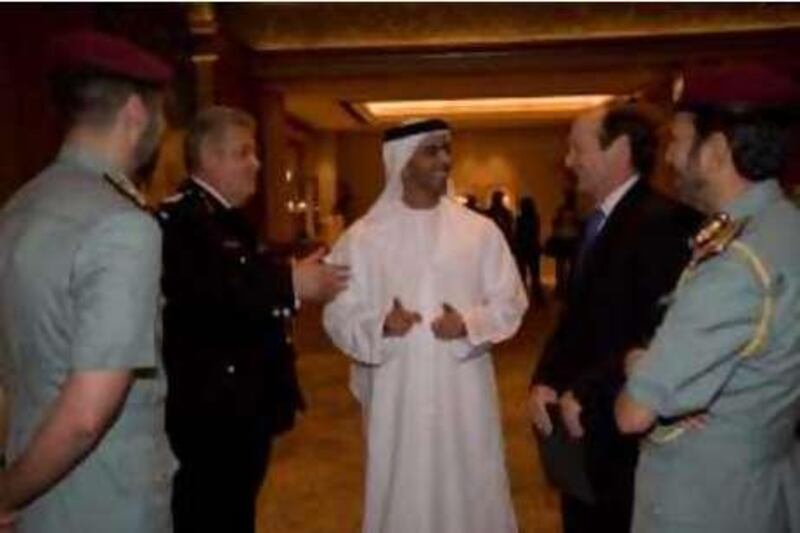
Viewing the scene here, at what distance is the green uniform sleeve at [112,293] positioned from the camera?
1629 millimetres

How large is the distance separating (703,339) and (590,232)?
1.11 meters

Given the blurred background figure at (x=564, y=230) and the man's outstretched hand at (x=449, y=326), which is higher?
the man's outstretched hand at (x=449, y=326)

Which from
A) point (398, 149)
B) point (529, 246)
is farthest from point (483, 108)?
point (398, 149)

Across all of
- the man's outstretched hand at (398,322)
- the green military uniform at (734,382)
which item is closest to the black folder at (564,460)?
the man's outstretched hand at (398,322)

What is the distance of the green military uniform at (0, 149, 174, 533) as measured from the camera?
1640 millimetres

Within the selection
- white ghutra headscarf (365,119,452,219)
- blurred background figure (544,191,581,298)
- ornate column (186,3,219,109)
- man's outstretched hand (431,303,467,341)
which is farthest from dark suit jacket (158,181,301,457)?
blurred background figure (544,191,581,298)

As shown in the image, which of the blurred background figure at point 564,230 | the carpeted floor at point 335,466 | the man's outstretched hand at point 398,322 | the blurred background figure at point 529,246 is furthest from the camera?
the blurred background figure at point 529,246

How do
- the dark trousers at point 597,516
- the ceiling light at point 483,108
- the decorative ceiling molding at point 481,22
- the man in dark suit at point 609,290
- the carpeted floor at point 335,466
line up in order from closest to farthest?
1. the man in dark suit at point 609,290
2. the dark trousers at point 597,516
3. the carpeted floor at point 335,466
4. the decorative ceiling molding at point 481,22
5. the ceiling light at point 483,108

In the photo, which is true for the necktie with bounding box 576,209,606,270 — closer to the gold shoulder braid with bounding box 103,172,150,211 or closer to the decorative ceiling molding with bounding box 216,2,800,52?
the gold shoulder braid with bounding box 103,172,150,211

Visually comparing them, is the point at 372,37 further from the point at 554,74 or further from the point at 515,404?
the point at 515,404

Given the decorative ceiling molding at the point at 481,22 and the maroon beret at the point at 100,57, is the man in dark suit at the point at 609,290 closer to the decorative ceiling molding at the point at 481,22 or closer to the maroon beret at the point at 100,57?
the maroon beret at the point at 100,57

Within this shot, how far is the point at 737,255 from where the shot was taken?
1729 millimetres

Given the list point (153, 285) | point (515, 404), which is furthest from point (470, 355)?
point (515, 404)

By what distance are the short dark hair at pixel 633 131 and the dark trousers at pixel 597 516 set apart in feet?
3.09
